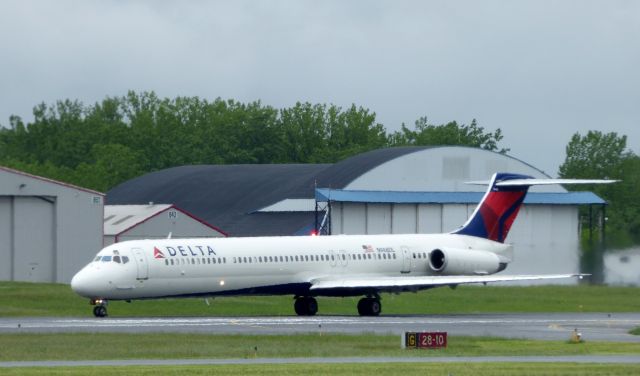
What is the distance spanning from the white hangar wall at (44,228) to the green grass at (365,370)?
45419mm

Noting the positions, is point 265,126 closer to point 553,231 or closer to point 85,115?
point 85,115

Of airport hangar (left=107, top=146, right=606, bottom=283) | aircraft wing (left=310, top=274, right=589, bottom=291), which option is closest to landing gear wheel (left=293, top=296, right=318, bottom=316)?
aircraft wing (left=310, top=274, right=589, bottom=291)

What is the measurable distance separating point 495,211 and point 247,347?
25136 millimetres

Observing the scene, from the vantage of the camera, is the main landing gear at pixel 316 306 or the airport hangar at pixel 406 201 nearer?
the main landing gear at pixel 316 306

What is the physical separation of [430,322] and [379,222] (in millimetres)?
32183

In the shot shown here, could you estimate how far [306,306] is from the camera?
58.6 metres

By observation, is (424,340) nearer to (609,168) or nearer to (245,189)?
(245,189)

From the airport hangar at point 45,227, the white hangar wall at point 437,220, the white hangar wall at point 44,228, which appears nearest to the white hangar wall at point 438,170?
the white hangar wall at point 437,220

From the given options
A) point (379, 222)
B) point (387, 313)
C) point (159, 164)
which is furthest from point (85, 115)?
point (387, 313)

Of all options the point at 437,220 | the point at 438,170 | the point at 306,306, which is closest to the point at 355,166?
the point at 438,170

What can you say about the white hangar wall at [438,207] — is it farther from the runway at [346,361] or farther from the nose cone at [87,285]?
the runway at [346,361]

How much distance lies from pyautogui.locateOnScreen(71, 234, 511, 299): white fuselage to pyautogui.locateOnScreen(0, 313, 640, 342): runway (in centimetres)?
119

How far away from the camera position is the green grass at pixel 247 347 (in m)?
36.9

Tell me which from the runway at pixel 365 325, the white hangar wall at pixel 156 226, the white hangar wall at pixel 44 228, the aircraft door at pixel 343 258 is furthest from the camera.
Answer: the white hangar wall at pixel 156 226
